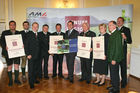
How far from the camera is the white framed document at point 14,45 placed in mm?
3359

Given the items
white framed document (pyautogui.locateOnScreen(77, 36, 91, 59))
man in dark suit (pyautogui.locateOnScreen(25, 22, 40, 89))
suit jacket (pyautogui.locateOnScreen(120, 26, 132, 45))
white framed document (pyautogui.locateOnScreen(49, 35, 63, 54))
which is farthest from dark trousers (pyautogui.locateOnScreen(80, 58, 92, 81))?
man in dark suit (pyautogui.locateOnScreen(25, 22, 40, 89))

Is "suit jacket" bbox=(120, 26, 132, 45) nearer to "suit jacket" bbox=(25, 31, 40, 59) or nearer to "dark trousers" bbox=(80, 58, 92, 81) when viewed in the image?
"dark trousers" bbox=(80, 58, 92, 81)

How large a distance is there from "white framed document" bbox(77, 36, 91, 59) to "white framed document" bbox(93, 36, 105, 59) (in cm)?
15

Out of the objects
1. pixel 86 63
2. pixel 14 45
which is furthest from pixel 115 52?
pixel 14 45

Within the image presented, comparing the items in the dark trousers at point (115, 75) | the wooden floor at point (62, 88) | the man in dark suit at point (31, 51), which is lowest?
the wooden floor at point (62, 88)

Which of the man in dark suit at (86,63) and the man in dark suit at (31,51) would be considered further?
the man in dark suit at (86,63)

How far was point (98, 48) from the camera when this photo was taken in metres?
3.50

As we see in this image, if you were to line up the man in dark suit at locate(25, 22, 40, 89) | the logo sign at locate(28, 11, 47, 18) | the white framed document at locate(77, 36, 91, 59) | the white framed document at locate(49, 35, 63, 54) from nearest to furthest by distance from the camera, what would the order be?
1. the man in dark suit at locate(25, 22, 40, 89)
2. the white framed document at locate(77, 36, 91, 59)
3. the white framed document at locate(49, 35, 63, 54)
4. the logo sign at locate(28, 11, 47, 18)

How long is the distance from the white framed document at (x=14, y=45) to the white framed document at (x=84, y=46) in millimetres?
1458

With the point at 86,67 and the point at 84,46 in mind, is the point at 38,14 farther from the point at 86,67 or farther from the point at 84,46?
the point at 86,67

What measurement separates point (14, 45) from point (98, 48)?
2.06 meters

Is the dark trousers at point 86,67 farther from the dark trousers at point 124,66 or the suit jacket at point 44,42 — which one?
the suit jacket at point 44,42

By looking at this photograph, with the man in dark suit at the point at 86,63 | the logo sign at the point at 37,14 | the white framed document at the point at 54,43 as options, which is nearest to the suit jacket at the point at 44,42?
the white framed document at the point at 54,43

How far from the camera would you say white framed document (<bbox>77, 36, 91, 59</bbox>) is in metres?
3.61
